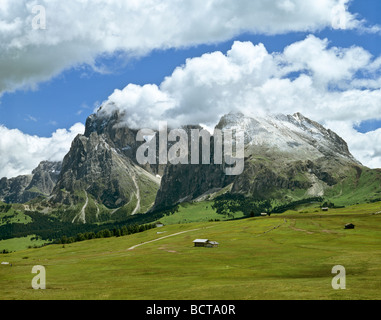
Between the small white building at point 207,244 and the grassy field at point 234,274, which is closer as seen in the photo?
the grassy field at point 234,274

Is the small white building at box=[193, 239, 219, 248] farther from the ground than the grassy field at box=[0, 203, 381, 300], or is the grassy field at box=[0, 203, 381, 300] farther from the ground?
the grassy field at box=[0, 203, 381, 300]

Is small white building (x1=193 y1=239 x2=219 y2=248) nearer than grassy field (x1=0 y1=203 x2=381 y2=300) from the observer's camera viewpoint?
No

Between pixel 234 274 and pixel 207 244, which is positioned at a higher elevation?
pixel 234 274

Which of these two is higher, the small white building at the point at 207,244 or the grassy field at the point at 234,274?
the grassy field at the point at 234,274

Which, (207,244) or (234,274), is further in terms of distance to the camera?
(207,244)

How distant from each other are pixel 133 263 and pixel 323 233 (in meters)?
94.5
